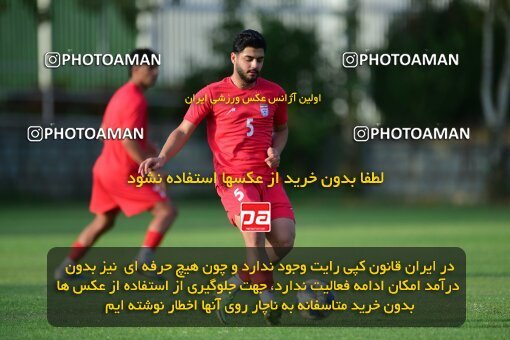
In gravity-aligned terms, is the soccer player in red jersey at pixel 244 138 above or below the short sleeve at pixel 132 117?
below

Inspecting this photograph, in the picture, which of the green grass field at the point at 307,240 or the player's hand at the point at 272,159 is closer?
the green grass field at the point at 307,240

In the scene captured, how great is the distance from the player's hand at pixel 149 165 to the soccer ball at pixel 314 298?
156cm

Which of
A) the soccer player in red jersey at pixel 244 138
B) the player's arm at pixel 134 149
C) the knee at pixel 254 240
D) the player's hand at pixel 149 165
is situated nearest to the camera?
the player's hand at pixel 149 165

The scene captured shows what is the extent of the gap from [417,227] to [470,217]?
3.93 m

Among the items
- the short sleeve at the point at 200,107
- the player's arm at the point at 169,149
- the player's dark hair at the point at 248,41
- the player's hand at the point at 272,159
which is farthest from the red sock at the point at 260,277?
the player's dark hair at the point at 248,41

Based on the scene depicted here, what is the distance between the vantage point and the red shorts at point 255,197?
9117mm

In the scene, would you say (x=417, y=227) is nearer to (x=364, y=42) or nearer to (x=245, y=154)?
(x=245, y=154)

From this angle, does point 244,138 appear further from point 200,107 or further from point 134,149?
point 134,149

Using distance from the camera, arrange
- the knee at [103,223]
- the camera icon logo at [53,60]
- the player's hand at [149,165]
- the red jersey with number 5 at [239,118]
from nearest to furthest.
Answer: the player's hand at [149,165] < the red jersey with number 5 at [239,118] < the knee at [103,223] < the camera icon logo at [53,60]

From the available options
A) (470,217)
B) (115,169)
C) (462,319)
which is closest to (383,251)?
(115,169)

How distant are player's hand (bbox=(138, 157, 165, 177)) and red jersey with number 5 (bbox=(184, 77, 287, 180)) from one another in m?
0.67

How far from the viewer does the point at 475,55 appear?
118 feet

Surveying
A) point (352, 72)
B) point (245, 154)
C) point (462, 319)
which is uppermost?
point (352, 72)

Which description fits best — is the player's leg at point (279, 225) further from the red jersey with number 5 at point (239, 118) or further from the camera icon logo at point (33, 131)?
the camera icon logo at point (33, 131)
